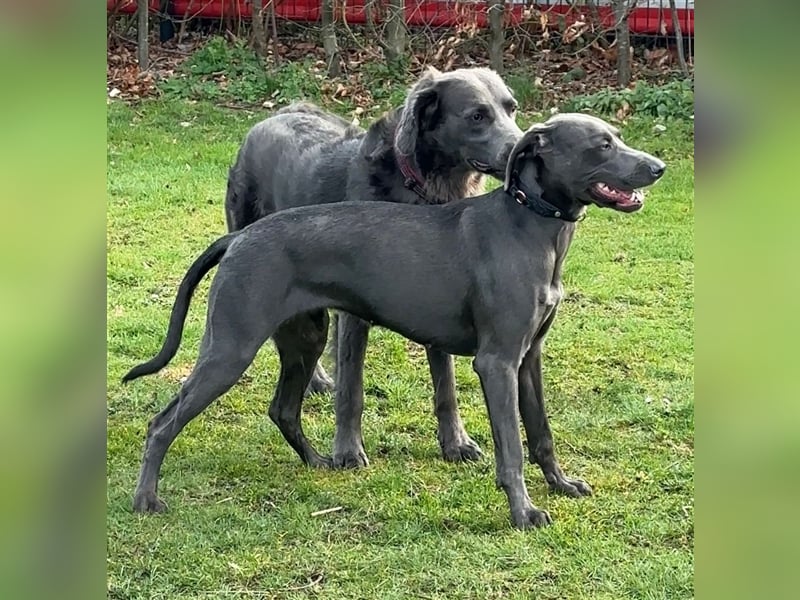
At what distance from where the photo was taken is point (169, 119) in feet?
37.0

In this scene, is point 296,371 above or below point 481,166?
below

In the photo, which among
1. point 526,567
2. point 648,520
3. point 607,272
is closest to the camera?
point 526,567

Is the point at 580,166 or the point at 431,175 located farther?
Result: the point at 431,175

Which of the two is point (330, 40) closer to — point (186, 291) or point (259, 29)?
point (259, 29)

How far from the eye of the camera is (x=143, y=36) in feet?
39.9

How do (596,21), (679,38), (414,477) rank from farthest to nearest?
(596,21)
(679,38)
(414,477)

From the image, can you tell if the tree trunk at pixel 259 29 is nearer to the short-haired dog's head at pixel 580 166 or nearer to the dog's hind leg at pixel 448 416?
the dog's hind leg at pixel 448 416

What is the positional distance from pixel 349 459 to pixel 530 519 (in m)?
0.98

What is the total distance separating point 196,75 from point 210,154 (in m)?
2.42

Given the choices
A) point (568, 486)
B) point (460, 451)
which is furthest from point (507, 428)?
point (460, 451)

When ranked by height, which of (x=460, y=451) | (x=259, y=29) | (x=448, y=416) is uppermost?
(x=259, y=29)
